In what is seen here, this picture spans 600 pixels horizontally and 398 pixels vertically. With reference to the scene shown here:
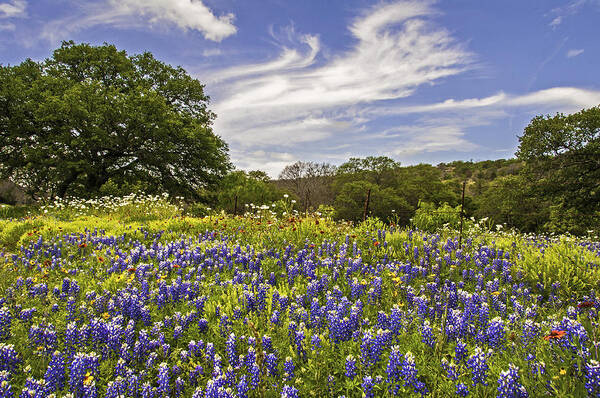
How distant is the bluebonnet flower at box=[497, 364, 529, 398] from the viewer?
2.10 m

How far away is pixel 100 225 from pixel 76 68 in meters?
22.5

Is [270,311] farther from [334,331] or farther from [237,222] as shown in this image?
[237,222]

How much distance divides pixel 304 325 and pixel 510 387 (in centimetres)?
165

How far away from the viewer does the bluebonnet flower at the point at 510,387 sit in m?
2.10

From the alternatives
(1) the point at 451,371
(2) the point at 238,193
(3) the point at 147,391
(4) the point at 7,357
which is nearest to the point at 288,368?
(3) the point at 147,391

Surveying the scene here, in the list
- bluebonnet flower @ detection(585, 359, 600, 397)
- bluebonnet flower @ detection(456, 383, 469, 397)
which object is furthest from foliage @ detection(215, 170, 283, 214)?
bluebonnet flower @ detection(585, 359, 600, 397)

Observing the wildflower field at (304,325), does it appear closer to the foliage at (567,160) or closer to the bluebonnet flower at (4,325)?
the bluebonnet flower at (4,325)

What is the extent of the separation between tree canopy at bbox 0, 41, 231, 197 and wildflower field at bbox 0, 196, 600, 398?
59.3 feet

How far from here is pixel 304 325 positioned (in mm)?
3104

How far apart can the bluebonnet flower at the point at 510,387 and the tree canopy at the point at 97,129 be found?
74.4 feet

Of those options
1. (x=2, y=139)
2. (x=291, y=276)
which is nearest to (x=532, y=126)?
(x=291, y=276)

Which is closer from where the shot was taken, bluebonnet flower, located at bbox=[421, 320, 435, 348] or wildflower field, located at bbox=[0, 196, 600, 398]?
wildflower field, located at bbox=[0, 196, 600, 398]

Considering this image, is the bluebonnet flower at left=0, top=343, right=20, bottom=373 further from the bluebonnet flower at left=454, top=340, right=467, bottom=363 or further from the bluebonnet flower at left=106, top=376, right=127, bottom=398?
the bluebonnet flower at left=454, top=340, right=467, bottom=363

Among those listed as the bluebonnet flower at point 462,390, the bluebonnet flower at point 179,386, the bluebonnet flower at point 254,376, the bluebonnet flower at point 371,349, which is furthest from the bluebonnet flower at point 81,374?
the bluebonnet flower at point 462,390
